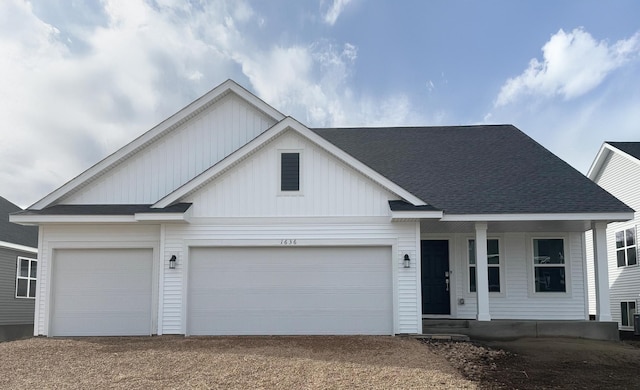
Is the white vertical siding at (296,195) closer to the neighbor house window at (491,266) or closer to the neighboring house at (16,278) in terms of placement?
the neighbor house window at (491,266)

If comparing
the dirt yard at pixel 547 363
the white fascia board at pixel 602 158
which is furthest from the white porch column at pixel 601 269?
the white fascia board at pixel 602 158

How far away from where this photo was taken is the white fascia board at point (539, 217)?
41.7ft

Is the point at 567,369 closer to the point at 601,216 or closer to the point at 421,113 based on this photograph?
the point at 601,216

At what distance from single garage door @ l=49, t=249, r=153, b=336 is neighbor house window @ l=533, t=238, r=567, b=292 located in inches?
399

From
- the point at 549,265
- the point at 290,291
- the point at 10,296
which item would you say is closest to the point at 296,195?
the point at 290,291

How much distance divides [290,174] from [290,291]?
2.74m

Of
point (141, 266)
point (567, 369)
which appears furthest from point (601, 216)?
point (141, 266)

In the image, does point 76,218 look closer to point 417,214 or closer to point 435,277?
point 417,214

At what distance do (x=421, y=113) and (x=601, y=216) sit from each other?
961 centimetres

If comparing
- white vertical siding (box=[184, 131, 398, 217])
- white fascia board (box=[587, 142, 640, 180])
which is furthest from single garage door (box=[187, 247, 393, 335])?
white fascia board (box=[587, 142, 640, 180])

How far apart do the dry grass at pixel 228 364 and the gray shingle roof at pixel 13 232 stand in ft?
31.9

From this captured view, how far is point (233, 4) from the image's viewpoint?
1533 cm

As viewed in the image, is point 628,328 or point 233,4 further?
point 628,328

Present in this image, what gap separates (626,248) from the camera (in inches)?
750
